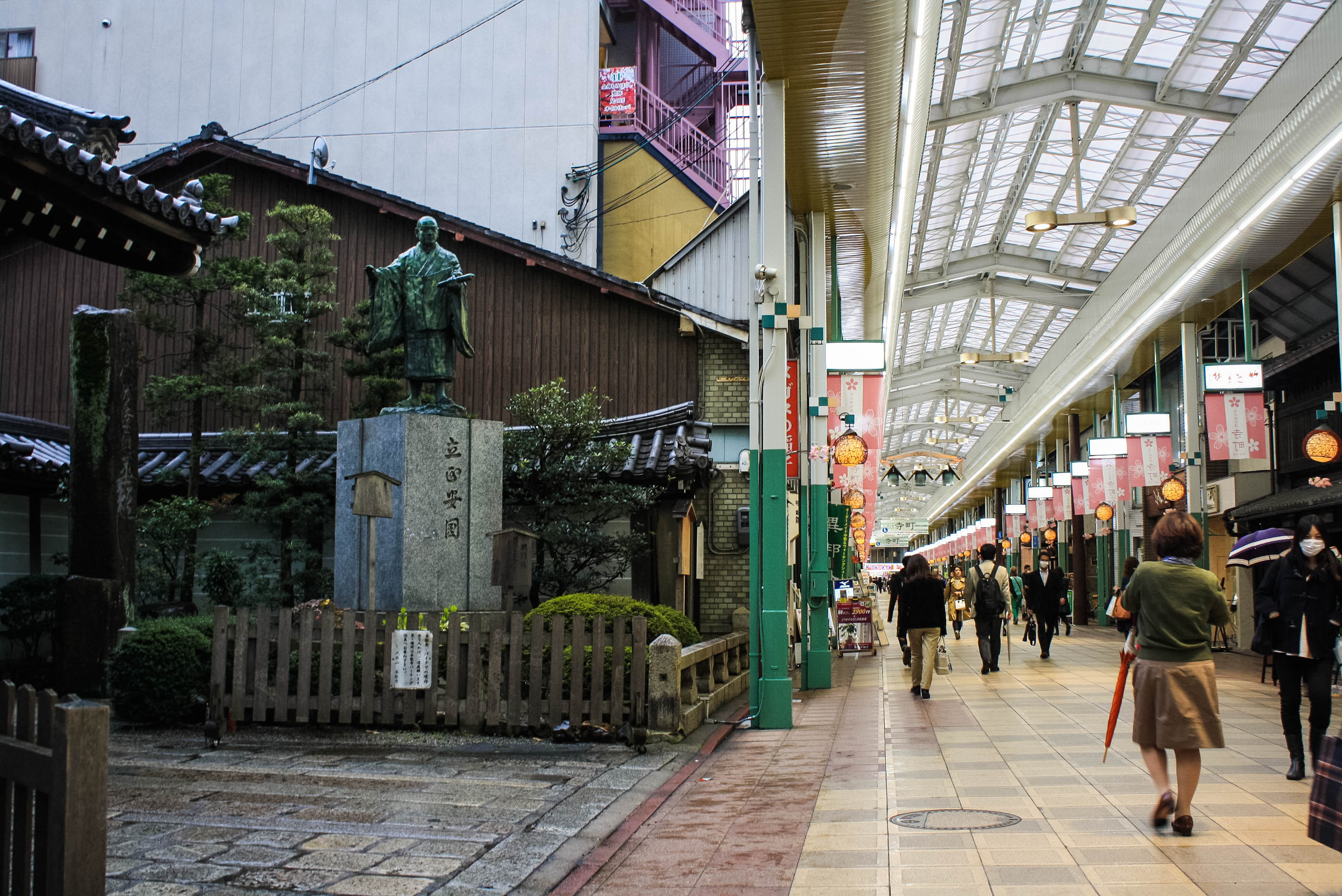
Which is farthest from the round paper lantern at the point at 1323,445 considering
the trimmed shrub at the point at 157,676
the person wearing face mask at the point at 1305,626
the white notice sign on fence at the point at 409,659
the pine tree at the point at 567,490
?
the trimmed shrub at the point at 157,676

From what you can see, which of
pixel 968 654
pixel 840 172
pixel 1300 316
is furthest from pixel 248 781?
pixel 1300 316

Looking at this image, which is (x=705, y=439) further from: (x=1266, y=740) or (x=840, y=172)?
(x=1266, y=740)

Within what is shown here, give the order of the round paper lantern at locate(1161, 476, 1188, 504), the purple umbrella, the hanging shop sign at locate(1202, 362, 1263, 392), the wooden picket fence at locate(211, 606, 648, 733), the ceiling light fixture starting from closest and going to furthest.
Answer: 1. the purple umbrella
2. the wooden picket fence at locate(211, 606, 648, 733)
3. the hanging shop sign at locate(1202, 362, 1263, 392)
4. the round paper lantern at locate(1161, 476, 1188, 504)
5. the ceiling light fixture

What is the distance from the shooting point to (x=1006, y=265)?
27.1 metres

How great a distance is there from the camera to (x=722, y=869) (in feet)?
18.2

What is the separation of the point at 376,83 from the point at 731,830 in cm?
2136

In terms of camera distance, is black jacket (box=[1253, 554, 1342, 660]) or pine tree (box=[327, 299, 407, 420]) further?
pine tree (box=[327, 299, 407, 420])

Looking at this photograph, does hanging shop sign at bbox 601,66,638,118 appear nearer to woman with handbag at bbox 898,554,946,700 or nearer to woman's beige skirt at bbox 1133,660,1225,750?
woman with handbag at bbox 898,554,946,700

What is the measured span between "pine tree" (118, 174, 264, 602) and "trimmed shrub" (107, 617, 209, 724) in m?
5.49

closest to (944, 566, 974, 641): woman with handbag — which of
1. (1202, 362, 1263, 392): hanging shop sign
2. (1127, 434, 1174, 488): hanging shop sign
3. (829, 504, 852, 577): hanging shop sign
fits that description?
(1127, 434, 1174, 488): hanging shop sign

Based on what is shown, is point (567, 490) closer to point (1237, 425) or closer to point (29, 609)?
point (29, 609)

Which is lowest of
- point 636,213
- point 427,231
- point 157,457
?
point 157,457

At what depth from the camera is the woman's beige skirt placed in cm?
587

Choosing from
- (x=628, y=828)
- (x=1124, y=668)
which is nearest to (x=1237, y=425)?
(x=1124, y=668)
